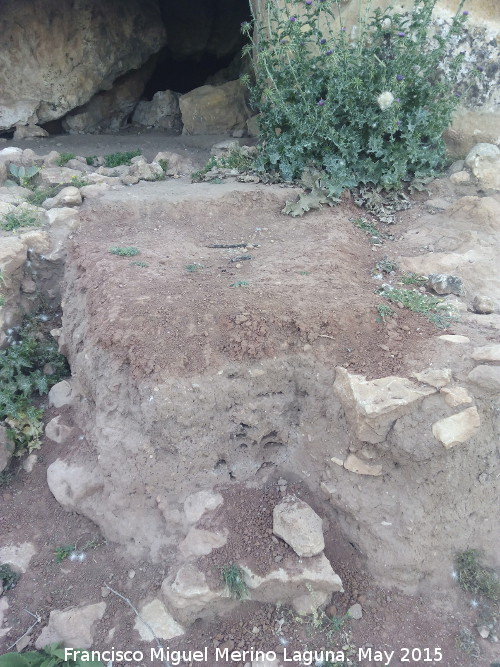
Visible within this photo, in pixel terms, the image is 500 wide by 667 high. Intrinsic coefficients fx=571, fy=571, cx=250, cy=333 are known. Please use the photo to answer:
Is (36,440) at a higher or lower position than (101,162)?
lower

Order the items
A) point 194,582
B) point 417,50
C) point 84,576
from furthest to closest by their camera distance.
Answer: point 417,50 → point 84,576 → point 194,582

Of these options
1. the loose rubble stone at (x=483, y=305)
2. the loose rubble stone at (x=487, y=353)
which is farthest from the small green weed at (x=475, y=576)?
the loose rubble stone at (x=483, y=305)

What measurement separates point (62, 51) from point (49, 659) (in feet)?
25.0

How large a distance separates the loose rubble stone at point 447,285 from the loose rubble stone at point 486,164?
1.74 metres

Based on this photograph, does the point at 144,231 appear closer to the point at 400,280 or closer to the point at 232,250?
the point at 232,250

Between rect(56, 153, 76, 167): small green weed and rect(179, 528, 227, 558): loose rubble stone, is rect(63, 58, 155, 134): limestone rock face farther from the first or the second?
rect(179, 528, 227, 558): loose rubble stone

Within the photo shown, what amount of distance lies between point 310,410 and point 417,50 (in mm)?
3611

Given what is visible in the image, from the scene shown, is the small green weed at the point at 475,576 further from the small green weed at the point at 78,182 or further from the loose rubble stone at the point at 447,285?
the small green weed at the point at 78,182

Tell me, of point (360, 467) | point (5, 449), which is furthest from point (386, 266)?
point (5, 449)

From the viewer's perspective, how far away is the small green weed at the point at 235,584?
10.2 feet

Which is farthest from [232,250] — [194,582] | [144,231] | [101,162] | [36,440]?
[101,162]

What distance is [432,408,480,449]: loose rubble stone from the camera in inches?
122

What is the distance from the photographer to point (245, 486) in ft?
11.5

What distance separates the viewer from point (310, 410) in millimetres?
3529
